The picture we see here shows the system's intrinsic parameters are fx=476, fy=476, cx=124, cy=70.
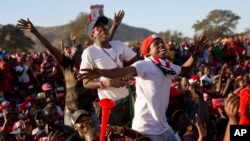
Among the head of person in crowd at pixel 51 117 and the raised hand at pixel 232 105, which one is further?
the head of person in crowd at pixel 51 117

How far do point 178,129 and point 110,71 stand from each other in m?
1.93

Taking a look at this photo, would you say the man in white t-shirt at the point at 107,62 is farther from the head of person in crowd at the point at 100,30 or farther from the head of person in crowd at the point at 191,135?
the head of person in crowd at the point at 191,135

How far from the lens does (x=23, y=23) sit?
505 cm

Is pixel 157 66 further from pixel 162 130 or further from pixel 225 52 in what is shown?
pixel 225 52

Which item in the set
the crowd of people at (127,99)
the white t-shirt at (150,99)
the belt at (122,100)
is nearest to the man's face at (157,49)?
the crowd of people at (127,99)

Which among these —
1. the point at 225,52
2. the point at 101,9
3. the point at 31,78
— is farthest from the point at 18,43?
the point at 101,9

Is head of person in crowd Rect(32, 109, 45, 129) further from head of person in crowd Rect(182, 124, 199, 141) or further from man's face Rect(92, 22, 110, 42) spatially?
head of person in crowd Rect(182, 124, 199, 141)

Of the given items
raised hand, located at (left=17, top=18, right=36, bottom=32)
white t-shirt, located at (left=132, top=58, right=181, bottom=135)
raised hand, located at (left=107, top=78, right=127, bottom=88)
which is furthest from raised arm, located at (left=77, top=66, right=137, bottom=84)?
raised hand, located at (left=17, top=18, right=36, bottom=32)

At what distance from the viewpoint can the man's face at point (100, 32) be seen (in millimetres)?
4641

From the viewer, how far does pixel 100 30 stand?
15.4ft

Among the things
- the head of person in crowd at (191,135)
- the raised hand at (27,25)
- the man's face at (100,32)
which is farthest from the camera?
the raised hand at (27,25)

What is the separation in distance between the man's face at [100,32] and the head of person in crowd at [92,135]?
921mm

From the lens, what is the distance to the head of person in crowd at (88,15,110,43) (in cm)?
464

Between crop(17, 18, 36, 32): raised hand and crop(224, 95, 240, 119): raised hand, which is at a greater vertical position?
crop(17, 18, 36, 32): raised hand
